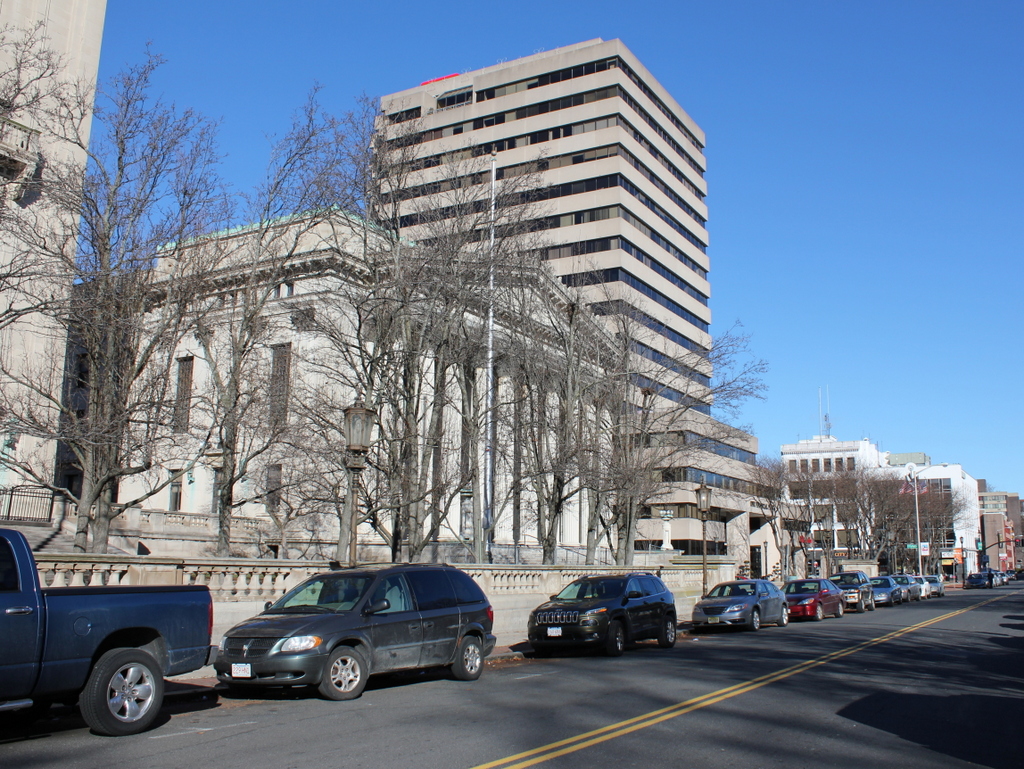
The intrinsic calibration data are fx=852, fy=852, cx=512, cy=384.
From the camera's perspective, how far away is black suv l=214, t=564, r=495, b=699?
10.5m

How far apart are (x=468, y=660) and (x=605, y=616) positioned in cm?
Answer: 485

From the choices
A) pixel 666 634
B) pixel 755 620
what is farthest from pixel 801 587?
pixel 666 634

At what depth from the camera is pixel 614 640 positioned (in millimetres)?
17203

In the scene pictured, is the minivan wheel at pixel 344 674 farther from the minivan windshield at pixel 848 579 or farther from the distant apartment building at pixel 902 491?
the distant apartment building at pixel 902 491

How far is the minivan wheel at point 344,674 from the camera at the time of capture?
10.7 m

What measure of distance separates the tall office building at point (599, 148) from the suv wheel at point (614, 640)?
4539 centimetres

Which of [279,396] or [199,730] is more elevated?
[279,396]

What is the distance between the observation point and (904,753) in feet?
25.9

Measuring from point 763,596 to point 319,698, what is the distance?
1771cm

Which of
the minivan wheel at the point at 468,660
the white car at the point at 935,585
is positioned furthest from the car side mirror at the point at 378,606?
the white car at the point at 935,585

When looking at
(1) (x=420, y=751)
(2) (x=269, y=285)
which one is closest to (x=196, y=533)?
(2) (x=269, y=285)

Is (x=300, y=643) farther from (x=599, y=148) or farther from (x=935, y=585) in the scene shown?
(x=599, y=148)

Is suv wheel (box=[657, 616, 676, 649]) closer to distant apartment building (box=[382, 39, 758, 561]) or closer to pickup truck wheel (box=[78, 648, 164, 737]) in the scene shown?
pickup truck wheel (box=[78, 648, 164, 737])

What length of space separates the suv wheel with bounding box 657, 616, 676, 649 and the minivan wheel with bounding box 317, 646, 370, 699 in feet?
32.3
